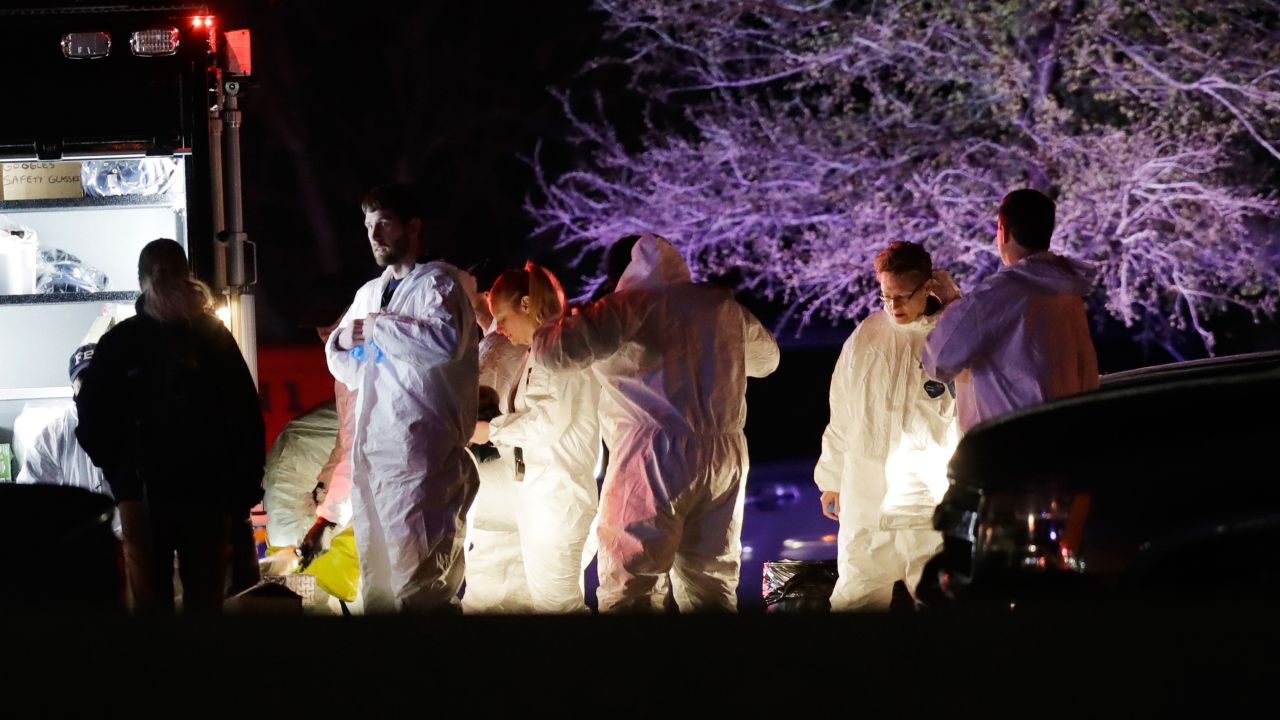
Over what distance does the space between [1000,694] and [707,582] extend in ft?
11.1

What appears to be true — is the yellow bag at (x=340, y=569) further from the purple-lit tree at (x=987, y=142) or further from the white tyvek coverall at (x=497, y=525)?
the purple-lit tree at (x=987, y=142)

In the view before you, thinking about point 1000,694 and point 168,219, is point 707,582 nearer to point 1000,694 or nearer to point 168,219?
point 168,219

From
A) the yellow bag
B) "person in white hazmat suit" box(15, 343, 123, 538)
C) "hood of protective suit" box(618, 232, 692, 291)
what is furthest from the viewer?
"person in white hazmat suit" box(15, 343, 123, 538)

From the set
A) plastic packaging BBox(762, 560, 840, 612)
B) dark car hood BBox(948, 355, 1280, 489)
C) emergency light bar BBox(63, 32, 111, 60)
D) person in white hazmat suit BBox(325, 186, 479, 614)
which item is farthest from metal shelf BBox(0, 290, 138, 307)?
dark car hood BBox(948, 355, 1280, 489)

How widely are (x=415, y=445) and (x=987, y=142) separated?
8076mm

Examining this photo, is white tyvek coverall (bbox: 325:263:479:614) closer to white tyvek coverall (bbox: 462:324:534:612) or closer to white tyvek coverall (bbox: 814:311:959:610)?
white tyvek coverall (bbox: 462:324:534:612)

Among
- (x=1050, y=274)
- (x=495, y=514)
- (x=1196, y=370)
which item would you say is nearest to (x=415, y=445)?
(x=495, y=514)

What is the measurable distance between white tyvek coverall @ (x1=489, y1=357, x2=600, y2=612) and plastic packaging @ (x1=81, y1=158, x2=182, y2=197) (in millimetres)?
1779

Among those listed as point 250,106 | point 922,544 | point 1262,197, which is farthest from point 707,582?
point 250,106

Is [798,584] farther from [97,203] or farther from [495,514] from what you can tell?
[97,203]

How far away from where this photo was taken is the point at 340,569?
19.1ft

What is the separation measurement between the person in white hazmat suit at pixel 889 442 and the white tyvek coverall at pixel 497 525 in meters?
1.43

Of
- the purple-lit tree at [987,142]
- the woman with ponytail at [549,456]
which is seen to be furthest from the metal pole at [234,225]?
the purple-lit tree at [987,142]

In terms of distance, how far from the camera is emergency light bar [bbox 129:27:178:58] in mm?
5855
